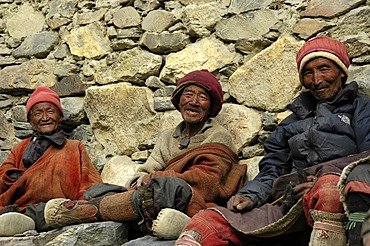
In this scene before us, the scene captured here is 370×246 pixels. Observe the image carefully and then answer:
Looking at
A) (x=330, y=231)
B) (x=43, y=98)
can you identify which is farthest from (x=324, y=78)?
(x=43, y=98)

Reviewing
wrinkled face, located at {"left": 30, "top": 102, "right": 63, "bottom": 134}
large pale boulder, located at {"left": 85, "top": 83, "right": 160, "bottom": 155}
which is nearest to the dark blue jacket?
large pale boulder, located at {"left": 85, "top": 83, "right": 160, "bottom": 155}

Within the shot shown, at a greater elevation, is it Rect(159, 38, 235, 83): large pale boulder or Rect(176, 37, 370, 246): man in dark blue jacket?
Rect(159, 38, 235, 83): large pale boulder

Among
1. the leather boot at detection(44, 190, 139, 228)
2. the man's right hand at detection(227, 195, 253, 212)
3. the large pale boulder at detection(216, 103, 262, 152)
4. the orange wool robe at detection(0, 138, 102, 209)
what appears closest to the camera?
the man's right hand at detection(227, 195, 253, 212)

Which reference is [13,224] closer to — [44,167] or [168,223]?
[44,167]

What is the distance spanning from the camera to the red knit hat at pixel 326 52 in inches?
132

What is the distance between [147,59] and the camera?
4.39 metres

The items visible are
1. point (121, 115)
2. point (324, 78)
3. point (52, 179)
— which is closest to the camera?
point (324, 78)

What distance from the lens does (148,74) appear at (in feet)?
14.4

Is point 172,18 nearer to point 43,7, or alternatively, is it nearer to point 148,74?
point 148,74

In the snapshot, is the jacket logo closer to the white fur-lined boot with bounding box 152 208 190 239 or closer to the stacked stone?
the stacked stone

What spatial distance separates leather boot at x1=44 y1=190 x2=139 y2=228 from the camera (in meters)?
3.45

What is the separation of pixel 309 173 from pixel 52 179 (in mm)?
1789

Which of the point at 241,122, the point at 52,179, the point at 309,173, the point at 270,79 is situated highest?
the point at 270,79

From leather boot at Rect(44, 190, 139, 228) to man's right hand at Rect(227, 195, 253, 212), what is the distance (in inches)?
23.7
